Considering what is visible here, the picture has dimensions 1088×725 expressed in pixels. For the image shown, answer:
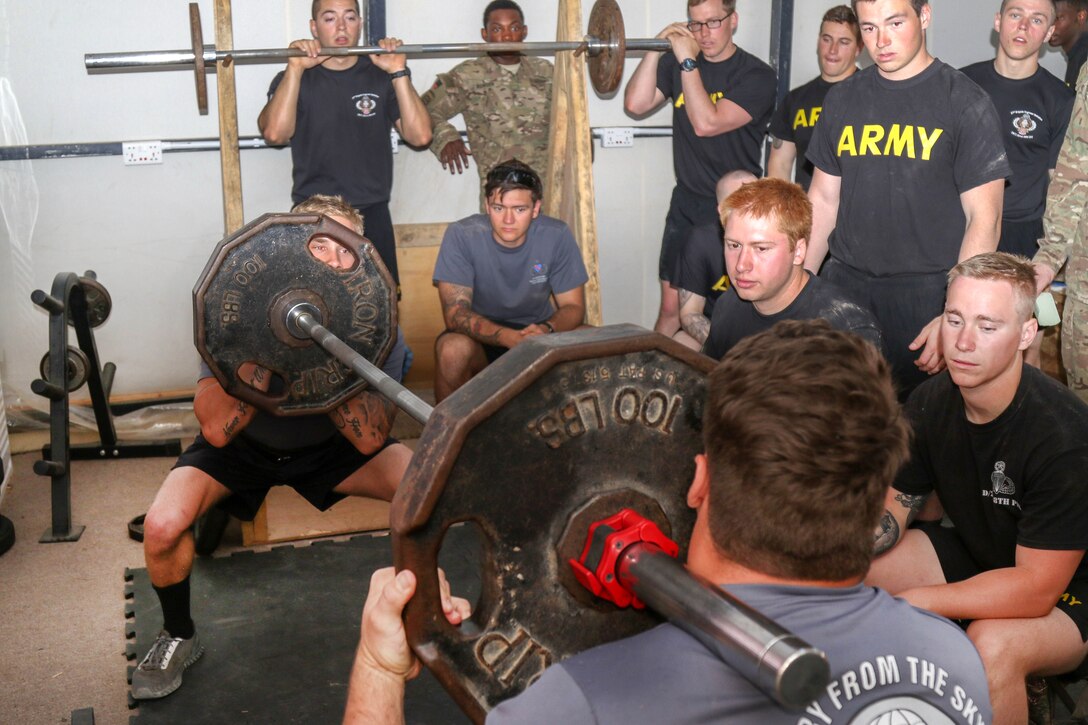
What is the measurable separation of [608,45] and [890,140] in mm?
1539

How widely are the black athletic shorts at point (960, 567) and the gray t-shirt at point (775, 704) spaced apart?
3.33ft

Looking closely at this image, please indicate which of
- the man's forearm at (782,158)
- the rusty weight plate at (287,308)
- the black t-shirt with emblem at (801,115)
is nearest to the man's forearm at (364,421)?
the rusty weight plate at (287,308)

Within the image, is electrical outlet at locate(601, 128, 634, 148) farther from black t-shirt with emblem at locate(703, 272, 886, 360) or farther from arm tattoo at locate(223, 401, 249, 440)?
arm tattoo at locate(223, 401, 249, 440)

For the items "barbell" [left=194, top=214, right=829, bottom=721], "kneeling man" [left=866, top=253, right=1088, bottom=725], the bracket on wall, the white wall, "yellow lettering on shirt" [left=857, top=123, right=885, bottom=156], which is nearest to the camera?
"barbell" [left=194, top=214, right=829, bottom=721]

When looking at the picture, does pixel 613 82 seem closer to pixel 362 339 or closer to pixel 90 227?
pixel 362 339

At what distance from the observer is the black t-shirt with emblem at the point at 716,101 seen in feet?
14.6

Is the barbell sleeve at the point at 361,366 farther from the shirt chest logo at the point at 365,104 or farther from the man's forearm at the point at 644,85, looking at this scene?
the man's forearm at the point at 644,85

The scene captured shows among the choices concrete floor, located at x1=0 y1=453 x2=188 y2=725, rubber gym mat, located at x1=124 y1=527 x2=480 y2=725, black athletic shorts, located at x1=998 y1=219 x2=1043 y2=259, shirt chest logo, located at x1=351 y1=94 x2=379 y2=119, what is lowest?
concrete floor, located at x1=0 y1=453 x2=188 y2=725

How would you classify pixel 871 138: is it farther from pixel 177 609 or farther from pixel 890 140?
pixel 177 609

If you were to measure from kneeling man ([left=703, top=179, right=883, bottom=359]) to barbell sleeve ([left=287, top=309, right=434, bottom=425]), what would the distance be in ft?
2.70

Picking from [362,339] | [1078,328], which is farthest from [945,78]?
[362,339]

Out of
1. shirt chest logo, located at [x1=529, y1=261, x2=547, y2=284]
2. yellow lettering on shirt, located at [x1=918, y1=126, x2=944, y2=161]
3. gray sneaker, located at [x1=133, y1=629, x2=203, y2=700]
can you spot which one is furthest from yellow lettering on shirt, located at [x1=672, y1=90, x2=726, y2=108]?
gray sneaker, located at [x1=133, y1=629, x2=203, y2=700]

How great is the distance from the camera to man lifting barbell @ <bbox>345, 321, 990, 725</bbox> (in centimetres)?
97

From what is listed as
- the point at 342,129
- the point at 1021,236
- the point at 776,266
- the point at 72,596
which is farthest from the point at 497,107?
the point at 72,596
